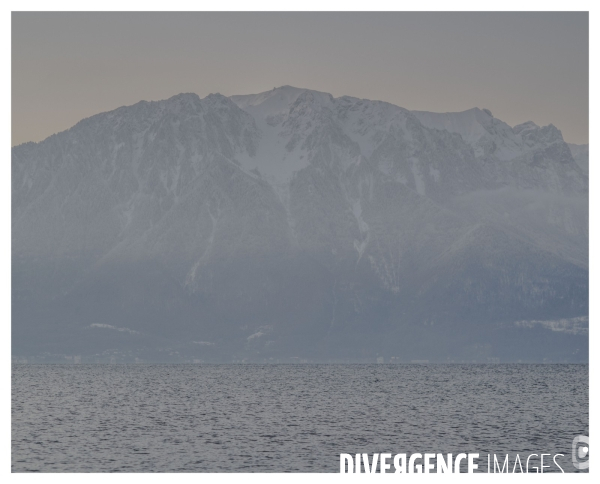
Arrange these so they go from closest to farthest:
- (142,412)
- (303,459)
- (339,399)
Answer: (303,459) < (142,412) < (339,399)

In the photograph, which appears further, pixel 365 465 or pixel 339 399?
pixel 339 399

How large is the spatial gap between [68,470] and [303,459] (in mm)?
21968

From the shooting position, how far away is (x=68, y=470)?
92.5m

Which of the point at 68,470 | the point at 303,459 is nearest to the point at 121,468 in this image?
the point at 68,470

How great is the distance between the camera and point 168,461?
97.6 meters
